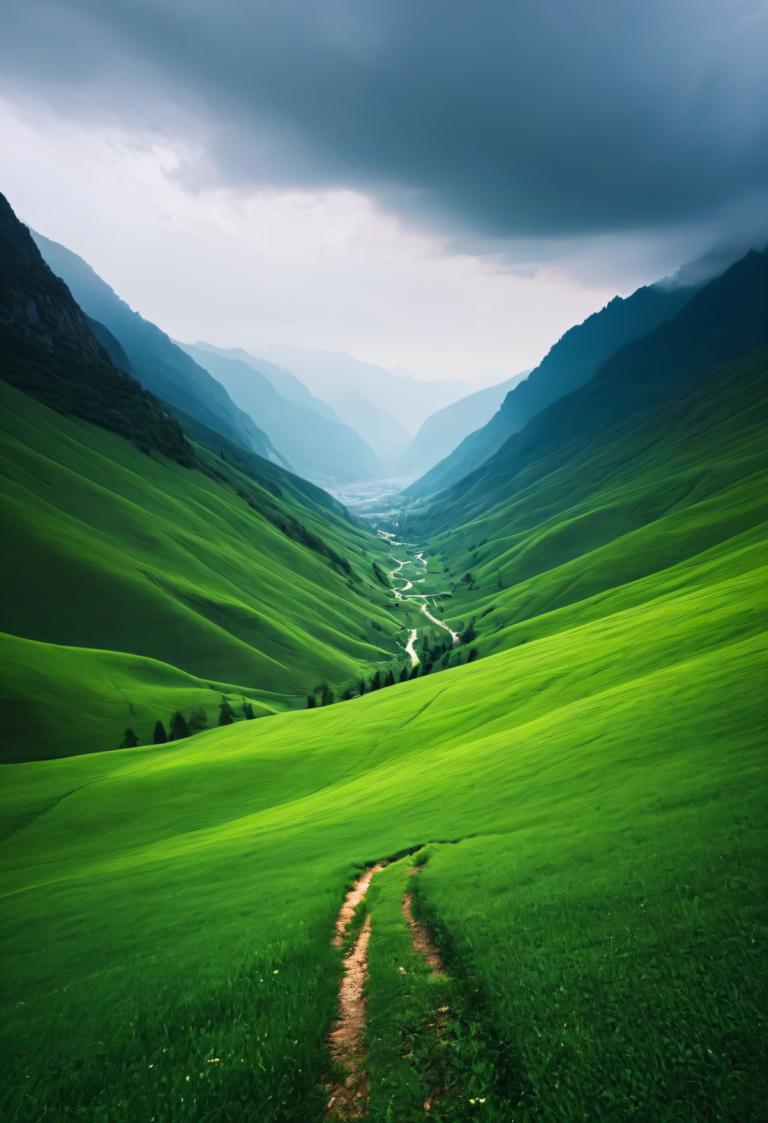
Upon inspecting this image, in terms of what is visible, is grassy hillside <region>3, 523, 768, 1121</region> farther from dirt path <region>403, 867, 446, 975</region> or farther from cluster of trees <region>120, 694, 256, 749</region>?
cluster of trees <region>120, 694, 256, 749</region>

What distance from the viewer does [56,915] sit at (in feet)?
94.9

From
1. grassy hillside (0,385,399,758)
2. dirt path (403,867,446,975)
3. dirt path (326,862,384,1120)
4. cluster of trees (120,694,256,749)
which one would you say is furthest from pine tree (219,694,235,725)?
dirt path (403,867,446,975)

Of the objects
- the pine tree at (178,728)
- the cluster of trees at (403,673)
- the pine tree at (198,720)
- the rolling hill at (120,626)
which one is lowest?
the cluster of trees at (403,673)

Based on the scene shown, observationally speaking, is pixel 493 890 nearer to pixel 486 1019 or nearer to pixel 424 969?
pixel 424 969

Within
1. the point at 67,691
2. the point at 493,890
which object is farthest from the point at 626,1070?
the point at 67,691

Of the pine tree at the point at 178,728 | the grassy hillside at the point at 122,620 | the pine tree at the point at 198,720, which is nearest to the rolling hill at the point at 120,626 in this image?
the grassy hillside at the point at 122,620

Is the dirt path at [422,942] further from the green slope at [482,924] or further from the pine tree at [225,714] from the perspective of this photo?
the pine tree at [225,714]

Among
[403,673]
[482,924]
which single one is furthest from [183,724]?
[482,924]

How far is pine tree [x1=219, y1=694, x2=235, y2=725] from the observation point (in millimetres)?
111812

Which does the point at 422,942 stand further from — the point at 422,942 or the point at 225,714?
the point at 225,714

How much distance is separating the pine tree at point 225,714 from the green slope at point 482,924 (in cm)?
5950

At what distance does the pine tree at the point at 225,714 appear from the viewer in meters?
112

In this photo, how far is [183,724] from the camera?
107 meters

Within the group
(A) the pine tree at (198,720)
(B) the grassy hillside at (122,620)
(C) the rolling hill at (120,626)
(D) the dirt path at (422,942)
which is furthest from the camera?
(A) the pine tree at (198,720)
